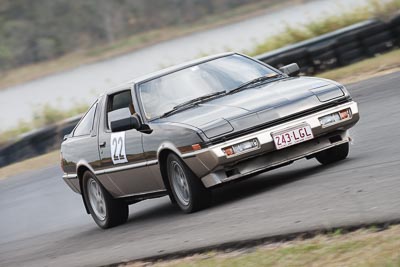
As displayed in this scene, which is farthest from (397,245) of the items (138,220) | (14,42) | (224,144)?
(14,42)

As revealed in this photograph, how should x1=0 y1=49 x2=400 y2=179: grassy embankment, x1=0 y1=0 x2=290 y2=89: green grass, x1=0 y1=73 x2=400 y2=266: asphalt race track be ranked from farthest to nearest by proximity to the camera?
x1=0 y1=0 x2=290 y2=89: green grass, x1=0 y1=49 x2=400 y2=179: grassy embankment, x1=0 y1=73 x2=400 y2=266: asphalt race track

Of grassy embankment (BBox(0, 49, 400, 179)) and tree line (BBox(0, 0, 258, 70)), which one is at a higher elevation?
tree line (BBox(0, 0, 258, 70))

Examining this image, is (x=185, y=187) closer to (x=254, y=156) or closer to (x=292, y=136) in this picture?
(x=254, y=156)

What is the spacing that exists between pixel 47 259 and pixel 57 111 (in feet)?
53.5

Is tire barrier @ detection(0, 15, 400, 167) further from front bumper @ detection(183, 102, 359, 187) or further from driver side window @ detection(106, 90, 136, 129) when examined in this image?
front bumper @ detection(183, 102, 359, 187)

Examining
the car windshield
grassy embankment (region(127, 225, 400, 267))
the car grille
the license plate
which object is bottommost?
grassy embankment (region(127, 225, 400, 267))

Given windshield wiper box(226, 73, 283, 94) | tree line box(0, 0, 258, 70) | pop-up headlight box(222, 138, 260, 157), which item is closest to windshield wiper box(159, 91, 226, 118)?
windshield wiper box(226, 73, 283, 94)

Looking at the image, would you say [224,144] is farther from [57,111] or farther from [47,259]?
[57,111]

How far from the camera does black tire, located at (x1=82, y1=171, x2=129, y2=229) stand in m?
11.1

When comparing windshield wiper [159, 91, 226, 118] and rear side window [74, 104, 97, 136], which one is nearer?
windshield wiper [159, 91, 226, 118]

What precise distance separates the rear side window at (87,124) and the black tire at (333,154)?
2526mm

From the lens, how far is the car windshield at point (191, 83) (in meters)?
10.3

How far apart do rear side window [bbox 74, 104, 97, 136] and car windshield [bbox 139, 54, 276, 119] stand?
1016 millimetres

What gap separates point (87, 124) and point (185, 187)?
2.19 metres
